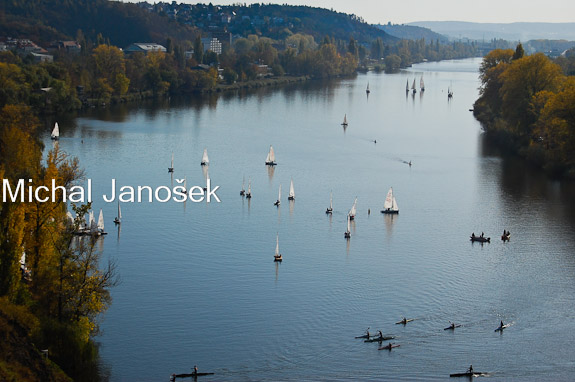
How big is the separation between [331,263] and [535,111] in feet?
53.9

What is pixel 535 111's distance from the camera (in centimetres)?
3266

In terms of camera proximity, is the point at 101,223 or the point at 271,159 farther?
the point at 271,159

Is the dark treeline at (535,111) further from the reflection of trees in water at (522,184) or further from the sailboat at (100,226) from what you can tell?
the sailboat at (100,226)

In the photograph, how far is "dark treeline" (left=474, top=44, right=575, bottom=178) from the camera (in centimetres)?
2867

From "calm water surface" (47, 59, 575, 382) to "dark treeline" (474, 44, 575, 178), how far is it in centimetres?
101

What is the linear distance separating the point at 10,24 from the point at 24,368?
64.0 m

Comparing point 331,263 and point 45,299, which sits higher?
point 45,299

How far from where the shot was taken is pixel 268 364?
14.1 m

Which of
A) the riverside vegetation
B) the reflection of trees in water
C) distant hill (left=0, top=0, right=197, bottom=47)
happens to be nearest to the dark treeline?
the reflection of trees in water

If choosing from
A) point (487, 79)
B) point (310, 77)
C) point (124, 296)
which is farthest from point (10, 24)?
point (124, 296)

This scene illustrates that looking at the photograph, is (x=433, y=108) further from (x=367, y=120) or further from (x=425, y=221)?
(x=425, y=221)

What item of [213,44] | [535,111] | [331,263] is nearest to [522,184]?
[535,111]

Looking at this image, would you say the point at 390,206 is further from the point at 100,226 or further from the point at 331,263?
the point at 100,226

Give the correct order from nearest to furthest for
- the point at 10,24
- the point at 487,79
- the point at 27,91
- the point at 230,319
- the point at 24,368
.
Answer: the point at 24,368, the point at 230,319, the point at 27,91, the point at 487,79, the point at 10,24
